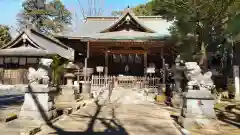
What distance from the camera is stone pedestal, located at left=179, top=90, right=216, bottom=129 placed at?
8555 millimetres

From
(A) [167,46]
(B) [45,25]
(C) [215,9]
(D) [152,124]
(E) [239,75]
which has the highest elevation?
(B) [45,25]

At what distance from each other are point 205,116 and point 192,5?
1021cm

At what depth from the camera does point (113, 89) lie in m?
19.4

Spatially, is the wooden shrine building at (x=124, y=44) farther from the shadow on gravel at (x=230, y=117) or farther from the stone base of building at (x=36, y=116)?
the stone base of building at (x=36, y=116)

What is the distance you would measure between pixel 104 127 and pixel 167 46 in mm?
14838

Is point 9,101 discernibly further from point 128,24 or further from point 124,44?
point 128,24

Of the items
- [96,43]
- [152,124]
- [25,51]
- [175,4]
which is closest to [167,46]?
[175,4]

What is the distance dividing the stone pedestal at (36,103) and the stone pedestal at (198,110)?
4.61 m

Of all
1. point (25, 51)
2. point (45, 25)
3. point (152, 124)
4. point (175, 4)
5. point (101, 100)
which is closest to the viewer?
point (152, 124)

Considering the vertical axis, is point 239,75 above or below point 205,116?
above

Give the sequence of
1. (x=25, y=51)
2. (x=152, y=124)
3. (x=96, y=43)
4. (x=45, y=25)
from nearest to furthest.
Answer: (x=152, y=124) → (x=96, y=43) → (x=25, y=51) → (x=45, y=25)

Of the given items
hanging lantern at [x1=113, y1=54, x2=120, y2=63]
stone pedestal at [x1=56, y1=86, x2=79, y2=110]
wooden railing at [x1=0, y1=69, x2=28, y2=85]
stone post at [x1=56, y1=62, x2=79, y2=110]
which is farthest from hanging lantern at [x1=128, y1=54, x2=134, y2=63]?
wooden railing at [x1=0, y1=69, x2=28, y2=85]

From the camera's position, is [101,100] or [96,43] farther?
[96,43]

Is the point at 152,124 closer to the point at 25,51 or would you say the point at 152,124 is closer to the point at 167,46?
the point at 167,46
